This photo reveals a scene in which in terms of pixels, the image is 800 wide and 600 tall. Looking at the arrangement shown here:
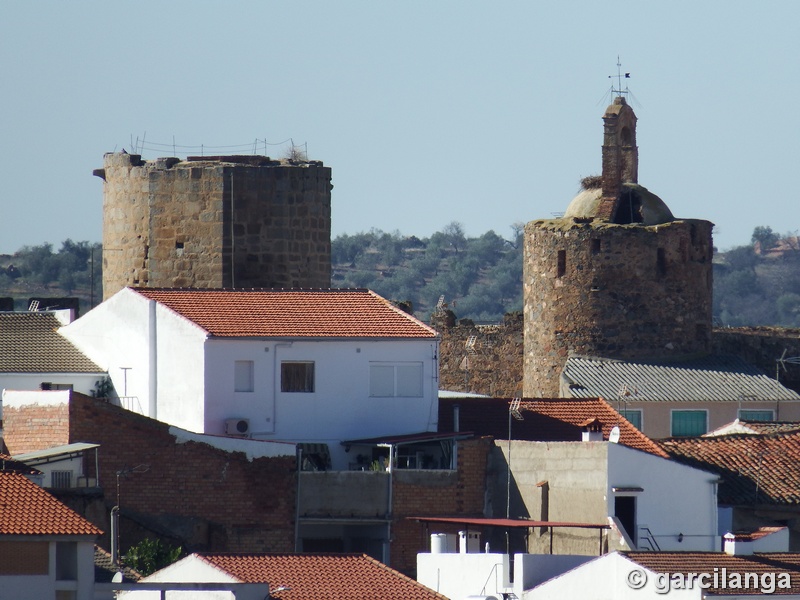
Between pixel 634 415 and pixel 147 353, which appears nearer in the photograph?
pixel 147 353

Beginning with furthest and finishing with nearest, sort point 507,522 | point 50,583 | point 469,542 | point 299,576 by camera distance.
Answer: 1. point 469,542
2. point 507,522
3. point 299,576
4. point 50,583

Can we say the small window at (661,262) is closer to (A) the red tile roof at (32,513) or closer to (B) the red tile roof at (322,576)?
(B) the red tile roof at (322,576)

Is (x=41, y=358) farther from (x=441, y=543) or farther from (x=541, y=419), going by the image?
(x=441, y=543)

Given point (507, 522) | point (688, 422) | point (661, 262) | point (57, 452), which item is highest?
point (661, 262)

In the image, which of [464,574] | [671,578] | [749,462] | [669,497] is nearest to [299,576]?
[464,574]

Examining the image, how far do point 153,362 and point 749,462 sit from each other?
9.95 m

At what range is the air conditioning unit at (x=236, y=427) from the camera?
1700 inches

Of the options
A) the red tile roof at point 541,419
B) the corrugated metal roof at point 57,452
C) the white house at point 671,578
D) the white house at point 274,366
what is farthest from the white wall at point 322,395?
the white house at point 671,578

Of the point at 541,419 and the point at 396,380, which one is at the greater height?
the point at 396,380

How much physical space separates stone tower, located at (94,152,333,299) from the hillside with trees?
57393mm

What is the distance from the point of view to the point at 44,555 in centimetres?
3438

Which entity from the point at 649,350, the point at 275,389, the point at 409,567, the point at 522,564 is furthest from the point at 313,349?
the point at 649,350

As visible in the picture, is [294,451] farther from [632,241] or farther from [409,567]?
[632,241]

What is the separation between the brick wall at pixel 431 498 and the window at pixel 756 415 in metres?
10.8
